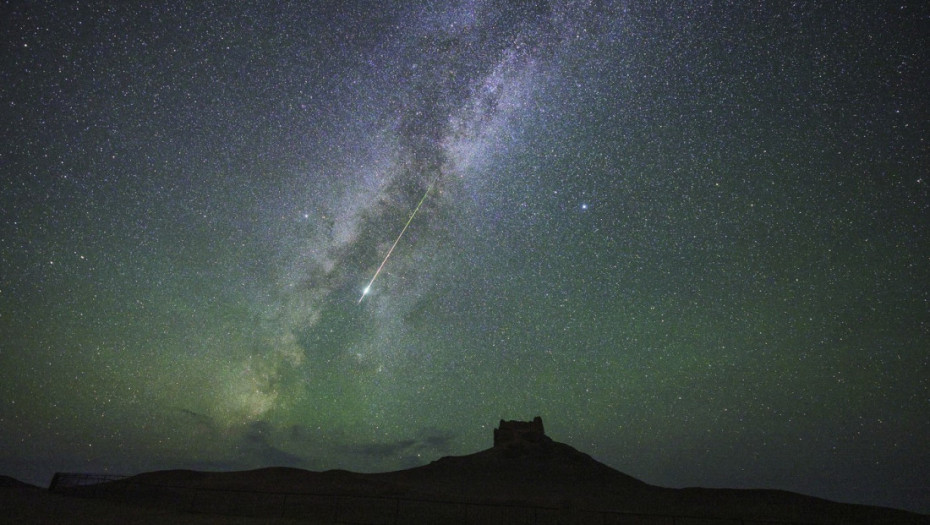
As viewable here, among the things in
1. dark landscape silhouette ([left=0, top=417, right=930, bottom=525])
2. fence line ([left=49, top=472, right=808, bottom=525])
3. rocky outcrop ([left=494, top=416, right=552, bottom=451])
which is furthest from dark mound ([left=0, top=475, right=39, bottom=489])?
rocky outcrop ([left=494, top=416, right=552, bottom=451])

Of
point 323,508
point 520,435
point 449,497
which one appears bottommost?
point 323,508

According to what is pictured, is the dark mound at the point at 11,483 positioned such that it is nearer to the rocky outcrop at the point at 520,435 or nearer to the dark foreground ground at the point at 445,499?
the dark foreground ground at the point at 445,499

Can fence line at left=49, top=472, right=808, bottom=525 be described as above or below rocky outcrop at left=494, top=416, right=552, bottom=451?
below

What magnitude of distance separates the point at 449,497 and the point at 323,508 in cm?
1285

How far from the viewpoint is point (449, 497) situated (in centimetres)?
3994

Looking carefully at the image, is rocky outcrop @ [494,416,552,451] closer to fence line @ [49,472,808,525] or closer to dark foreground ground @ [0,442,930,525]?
dark foreground ground @ [0,442,930,525]

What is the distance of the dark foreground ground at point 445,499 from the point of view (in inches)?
1037

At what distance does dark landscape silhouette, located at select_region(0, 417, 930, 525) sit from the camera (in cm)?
2672

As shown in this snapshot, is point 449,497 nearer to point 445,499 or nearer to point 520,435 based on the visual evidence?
point 445,499

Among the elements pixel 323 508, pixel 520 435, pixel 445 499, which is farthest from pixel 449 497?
pixel 520 435

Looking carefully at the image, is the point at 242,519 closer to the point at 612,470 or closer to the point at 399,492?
the point at 399,492

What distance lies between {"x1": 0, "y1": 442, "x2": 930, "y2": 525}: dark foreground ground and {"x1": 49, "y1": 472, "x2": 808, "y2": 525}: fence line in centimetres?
10

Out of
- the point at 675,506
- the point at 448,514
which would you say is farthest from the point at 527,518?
the point at 675,506

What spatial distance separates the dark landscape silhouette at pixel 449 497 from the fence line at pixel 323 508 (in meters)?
0.10
